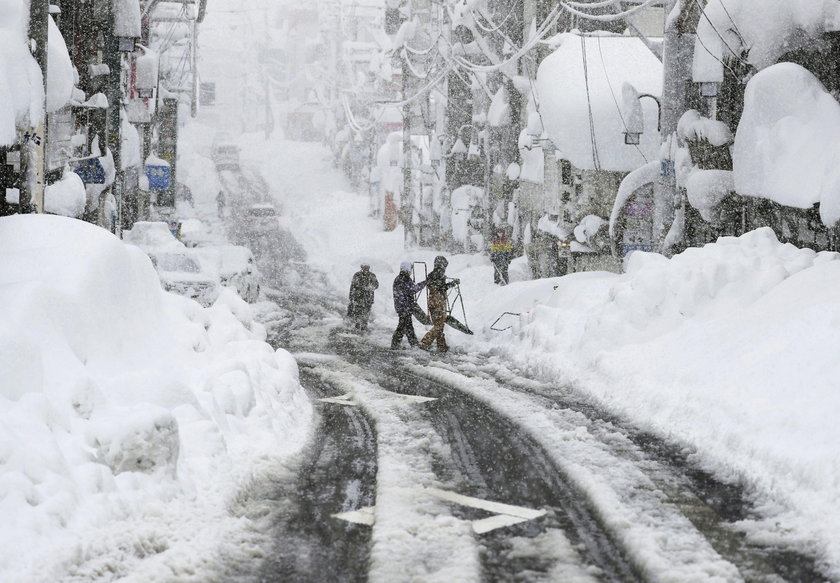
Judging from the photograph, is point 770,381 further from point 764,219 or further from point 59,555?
point 764,219

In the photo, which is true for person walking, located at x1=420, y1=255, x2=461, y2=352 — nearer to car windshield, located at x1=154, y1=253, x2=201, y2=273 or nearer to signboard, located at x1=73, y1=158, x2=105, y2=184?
car windshield, located at x1=154, y1=253, x2=201, y2=273

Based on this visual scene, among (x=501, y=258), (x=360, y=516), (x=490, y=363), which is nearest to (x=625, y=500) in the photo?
(x=360, y=516)

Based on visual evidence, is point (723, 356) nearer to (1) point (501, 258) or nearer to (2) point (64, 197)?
(2) point (64, 197)

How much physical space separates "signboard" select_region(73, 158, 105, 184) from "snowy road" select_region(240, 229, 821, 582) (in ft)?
37.6

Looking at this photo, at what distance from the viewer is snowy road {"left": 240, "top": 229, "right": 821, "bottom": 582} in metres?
5.93

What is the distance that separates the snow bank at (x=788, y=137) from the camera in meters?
14.2

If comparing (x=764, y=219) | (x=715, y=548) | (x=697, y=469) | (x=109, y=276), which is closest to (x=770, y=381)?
(x=697, y=469)

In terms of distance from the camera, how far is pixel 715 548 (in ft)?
20.5

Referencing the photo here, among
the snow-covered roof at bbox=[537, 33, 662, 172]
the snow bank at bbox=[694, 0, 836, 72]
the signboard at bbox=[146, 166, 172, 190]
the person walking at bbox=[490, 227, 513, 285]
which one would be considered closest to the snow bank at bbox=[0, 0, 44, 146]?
the snow bank at bbox=[694, 0, 836, 72]

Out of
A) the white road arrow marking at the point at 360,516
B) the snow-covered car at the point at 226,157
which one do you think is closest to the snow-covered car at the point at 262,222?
the snow-covered car at the point at 226,157

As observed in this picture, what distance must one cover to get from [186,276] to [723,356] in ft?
48.9

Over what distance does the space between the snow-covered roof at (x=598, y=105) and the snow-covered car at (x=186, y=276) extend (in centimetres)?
908

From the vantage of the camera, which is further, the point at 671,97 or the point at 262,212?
the point at 262,212

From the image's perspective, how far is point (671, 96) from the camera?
55.9 feet
